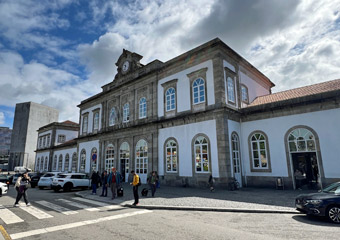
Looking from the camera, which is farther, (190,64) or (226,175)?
(190,64)

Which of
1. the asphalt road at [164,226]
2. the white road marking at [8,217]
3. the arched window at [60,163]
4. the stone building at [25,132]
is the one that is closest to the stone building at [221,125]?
the white road marking at [8,217]

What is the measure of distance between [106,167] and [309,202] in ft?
72.9

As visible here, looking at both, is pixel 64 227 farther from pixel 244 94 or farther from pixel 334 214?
pixel 244 94

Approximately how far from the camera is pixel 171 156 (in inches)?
736

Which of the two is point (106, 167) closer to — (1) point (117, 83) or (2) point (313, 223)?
(1) point (117, 83)

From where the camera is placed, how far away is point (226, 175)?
14.8 m

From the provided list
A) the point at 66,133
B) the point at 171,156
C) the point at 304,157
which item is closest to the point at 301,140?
the point at 304,157

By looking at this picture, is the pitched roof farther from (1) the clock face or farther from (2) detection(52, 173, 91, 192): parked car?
(2) detection(52, 173, 91, 192): parked car

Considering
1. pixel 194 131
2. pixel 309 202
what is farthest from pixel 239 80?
pixel 309 202

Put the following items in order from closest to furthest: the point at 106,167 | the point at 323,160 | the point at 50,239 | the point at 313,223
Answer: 1. the point at 50,239
2. the point at 313,223
3. the point at 323,160
4. the point at 106,167

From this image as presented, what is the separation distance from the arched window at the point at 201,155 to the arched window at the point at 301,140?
584 centimetres

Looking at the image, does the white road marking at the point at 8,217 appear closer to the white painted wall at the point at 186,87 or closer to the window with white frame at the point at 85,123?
the white painted wall at the point at 186,87

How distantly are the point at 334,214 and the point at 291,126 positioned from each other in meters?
9.30

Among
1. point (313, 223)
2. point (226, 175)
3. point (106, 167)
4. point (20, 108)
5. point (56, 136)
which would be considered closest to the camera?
point (313, 223)
